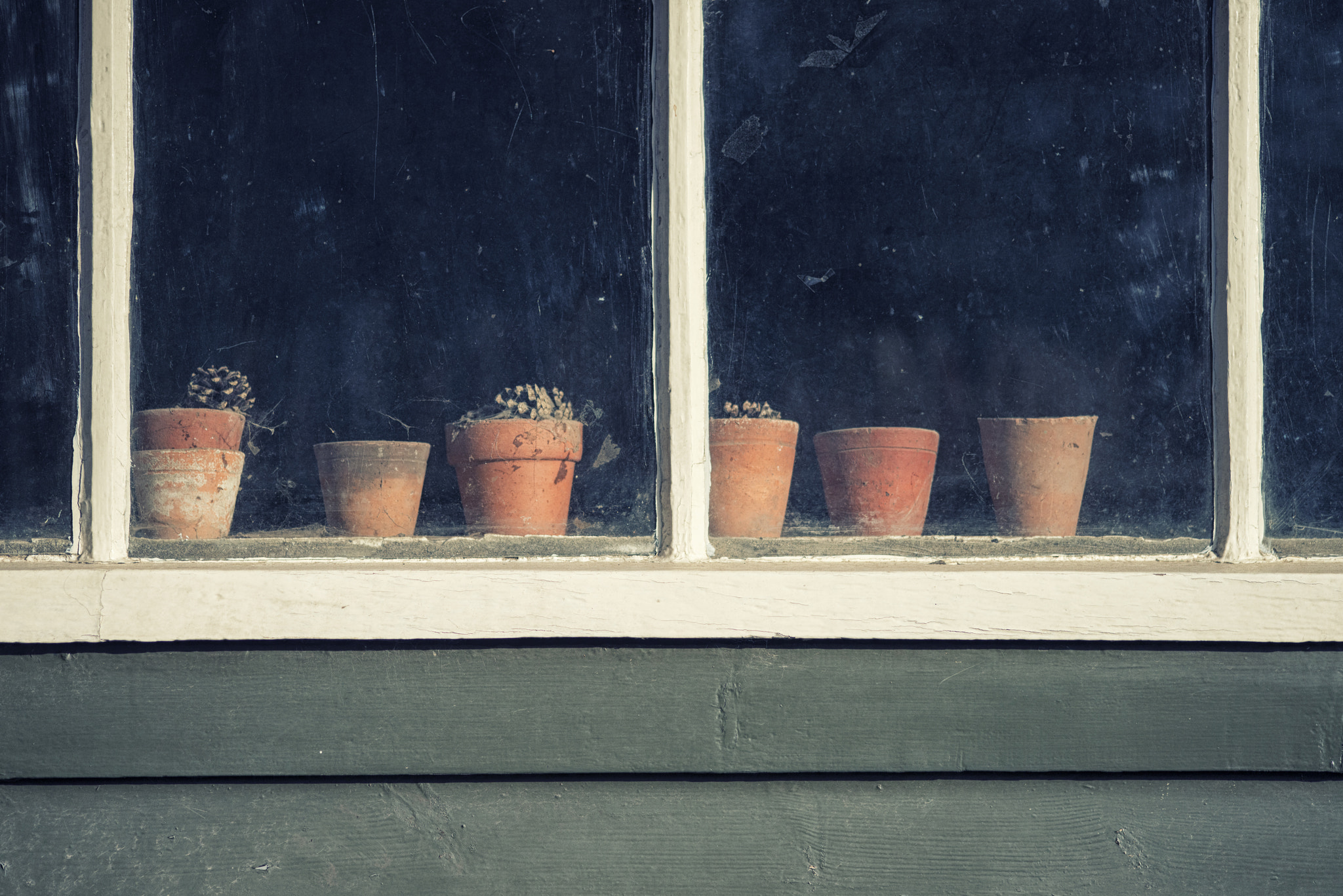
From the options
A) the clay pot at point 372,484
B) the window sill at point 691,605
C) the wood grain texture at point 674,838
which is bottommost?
the wood grain texture at point 674,838

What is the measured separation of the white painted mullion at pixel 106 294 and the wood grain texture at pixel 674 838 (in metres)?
0.38

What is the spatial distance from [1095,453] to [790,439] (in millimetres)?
511

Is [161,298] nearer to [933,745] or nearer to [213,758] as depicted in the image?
[213,758]

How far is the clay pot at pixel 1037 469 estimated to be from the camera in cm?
150

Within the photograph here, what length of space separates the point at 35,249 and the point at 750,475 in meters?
1.19

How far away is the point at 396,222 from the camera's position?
1877 millimetres

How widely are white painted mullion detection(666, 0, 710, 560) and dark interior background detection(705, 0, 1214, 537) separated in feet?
0.49

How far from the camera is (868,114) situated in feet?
5.97

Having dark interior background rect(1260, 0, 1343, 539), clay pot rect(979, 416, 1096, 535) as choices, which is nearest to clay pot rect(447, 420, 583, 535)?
clay pot rect(979, 416, 1096, 535)

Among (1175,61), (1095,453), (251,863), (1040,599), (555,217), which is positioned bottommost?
(251,863)

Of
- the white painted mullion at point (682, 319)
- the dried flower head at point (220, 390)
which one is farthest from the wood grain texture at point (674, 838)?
the dried flower head at point (220, 390)


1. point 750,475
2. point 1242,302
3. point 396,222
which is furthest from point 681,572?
point 396,222

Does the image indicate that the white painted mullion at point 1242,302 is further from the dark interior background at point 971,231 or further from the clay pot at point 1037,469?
the clay pot at point 1037,469

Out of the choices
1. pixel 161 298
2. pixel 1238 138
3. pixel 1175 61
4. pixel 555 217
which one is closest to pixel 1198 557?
pixel 1238 138
